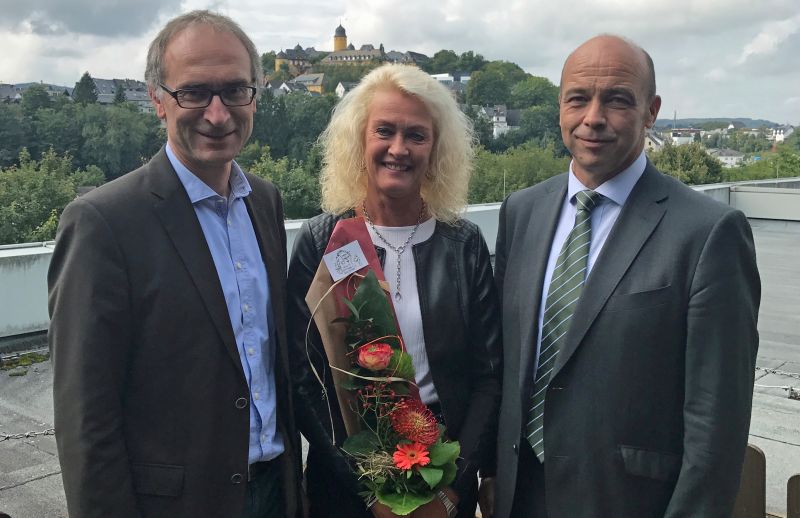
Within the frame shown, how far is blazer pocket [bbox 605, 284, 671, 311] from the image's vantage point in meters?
1.95

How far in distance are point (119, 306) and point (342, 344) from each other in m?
0.68

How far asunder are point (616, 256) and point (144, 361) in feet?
4.14

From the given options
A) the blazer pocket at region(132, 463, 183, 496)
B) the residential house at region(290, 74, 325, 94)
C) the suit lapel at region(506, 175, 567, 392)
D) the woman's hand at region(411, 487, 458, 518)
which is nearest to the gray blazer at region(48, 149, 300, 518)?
the blazer pocket at region(132, 463, 183, 496)

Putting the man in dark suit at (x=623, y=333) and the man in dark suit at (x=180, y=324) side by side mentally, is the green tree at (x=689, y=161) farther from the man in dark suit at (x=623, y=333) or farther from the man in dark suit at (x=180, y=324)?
the man in dark suit at (x=180, y=324)

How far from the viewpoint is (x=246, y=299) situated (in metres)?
2.10

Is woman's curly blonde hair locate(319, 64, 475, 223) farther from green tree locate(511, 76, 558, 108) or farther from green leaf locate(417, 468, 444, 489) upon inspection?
green tree locate(511, 76, 558, 108)

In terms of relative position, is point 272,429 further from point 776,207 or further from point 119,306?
point 776,207

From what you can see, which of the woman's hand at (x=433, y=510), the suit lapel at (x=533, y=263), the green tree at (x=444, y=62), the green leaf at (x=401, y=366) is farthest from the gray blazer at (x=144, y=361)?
the green tree at (x=444, y=62)

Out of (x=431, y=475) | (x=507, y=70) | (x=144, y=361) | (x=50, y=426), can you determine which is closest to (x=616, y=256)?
(x=431, y=475)

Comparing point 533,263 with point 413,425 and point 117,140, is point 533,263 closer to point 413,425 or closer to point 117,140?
point 413,425

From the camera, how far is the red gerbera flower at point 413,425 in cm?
211

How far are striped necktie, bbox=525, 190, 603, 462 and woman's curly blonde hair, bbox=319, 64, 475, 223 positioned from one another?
494 mm

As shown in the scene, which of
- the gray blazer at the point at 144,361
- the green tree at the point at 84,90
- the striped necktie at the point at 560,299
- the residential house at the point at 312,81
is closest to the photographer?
the gray blazer at the point at 144,361

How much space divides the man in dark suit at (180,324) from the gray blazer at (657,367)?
2.64 ft
